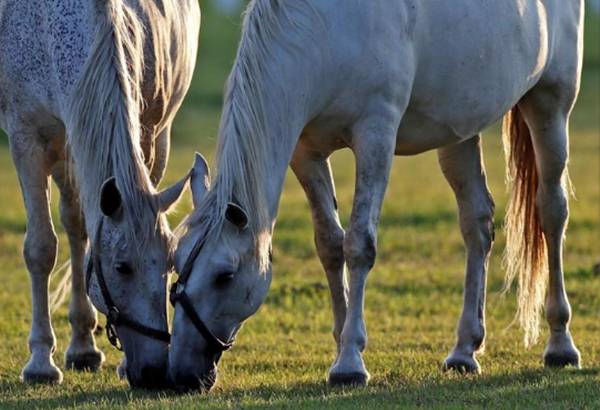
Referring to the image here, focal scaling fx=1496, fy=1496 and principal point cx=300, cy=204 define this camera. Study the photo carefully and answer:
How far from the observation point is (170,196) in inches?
280

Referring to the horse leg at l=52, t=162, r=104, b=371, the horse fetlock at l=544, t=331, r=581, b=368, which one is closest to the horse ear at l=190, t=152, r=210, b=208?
the horse leg at l=52, t=162, r=104, b=371

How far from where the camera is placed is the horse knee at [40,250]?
26.7ft

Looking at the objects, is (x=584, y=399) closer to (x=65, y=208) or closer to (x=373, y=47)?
(x=373, y=47)

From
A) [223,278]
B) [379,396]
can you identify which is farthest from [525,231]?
[223,278]

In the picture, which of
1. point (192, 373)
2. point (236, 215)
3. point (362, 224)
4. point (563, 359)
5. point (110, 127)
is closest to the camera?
point (236, 215)

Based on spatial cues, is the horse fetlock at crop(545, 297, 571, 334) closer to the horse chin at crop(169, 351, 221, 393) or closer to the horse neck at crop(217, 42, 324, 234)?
the horse neck at crop(217, 42, 324, 234)

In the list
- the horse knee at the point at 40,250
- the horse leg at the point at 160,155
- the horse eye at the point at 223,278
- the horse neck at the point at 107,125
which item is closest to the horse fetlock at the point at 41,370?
the horse knee at the point at 40,250

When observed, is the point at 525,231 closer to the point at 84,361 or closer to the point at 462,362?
the point at 462,362

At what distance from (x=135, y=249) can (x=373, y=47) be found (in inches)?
62.4

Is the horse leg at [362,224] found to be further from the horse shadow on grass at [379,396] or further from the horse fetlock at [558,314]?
the horse fetlock at [558,314]

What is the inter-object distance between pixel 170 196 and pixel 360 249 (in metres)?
1.03

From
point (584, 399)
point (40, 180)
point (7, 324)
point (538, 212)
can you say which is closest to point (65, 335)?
point (7, 324)

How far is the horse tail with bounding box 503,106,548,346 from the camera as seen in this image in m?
9.09

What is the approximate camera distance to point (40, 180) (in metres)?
8.02
